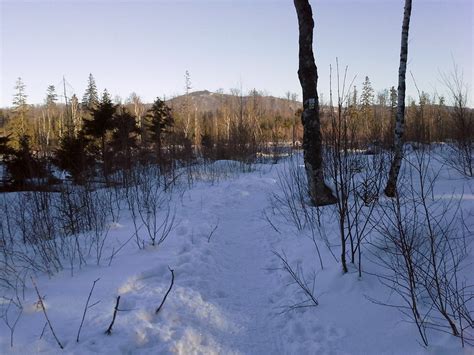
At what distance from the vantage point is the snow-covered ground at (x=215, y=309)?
2381 millimetres

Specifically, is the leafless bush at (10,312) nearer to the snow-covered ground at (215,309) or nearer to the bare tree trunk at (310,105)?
the snow-covered ground at (215,309)

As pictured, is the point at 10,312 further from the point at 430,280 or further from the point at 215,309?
the point at 430,280

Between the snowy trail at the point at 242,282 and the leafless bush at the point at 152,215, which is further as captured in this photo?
the leafless bush at the point at 152,215

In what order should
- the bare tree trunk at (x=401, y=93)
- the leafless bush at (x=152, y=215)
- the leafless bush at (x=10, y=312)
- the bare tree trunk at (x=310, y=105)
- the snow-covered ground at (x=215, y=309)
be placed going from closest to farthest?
the snow-covered ground at (x=215, y=309) < the leafless bush at (x=10, y=312) < the leafless bush at (x=152, y=215) < the bare tree trunk at (x=401, y=93) < the bare tree trunk at (x=310, y=105)

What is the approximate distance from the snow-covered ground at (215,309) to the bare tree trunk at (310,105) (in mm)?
1306

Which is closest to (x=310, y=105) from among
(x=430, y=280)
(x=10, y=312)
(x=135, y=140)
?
(x=430, y=280)

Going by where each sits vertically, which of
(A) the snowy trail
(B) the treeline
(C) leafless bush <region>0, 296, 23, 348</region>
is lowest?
(A) the snowy trail

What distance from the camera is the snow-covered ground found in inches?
93.7

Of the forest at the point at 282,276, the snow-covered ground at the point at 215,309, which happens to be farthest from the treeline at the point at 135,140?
the snow-covered ground at the point at 215,309

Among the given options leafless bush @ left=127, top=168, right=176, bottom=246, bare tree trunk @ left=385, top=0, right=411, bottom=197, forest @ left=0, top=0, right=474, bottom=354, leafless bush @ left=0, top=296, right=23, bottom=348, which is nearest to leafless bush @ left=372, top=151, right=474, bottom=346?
forest @ left=0, top=0, right=474, bottom=354

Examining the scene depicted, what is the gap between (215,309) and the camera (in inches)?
124

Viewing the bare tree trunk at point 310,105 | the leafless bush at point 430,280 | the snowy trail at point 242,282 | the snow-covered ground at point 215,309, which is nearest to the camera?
the leafless bush at point 430,280

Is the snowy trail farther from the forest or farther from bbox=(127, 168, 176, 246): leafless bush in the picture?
bbox=(127, 168, 176, 246): leafless bush

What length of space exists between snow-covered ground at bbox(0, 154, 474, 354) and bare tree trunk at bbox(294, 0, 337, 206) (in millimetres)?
1306
